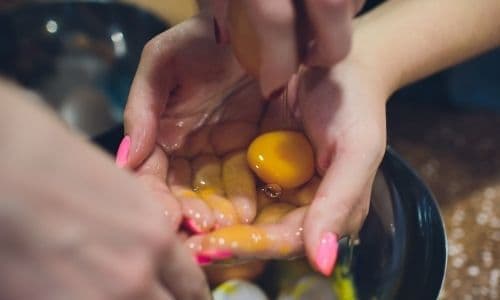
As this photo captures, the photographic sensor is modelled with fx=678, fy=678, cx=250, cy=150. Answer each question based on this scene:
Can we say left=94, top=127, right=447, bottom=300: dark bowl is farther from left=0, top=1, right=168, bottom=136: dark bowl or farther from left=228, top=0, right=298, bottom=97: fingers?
left=0, top=1, right=168, bottom=136: dark bowl

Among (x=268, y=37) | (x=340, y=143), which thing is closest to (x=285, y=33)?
(x=268, y=37)

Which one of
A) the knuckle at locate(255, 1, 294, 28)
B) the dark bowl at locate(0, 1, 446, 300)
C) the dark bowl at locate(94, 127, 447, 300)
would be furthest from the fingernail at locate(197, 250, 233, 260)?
the dark bowl at locate(0, 1, 446, 300)

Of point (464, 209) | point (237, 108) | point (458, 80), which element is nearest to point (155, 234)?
point (237, 108)

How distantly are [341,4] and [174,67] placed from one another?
30 cm

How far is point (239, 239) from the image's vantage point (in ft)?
2.11

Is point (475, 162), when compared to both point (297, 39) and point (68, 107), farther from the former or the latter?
point (68, 107)

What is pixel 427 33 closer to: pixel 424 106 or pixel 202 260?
pixel 424 106

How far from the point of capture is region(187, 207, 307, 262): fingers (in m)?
0.63

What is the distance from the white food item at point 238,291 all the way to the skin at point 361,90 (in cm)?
9

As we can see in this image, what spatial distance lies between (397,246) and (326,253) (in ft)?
0.46

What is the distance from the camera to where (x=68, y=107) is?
4.23ft

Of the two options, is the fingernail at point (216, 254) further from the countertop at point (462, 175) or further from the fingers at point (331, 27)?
the countertop at point (462, 175)

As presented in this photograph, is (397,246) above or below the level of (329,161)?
below

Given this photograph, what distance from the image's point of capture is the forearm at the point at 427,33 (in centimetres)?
84
